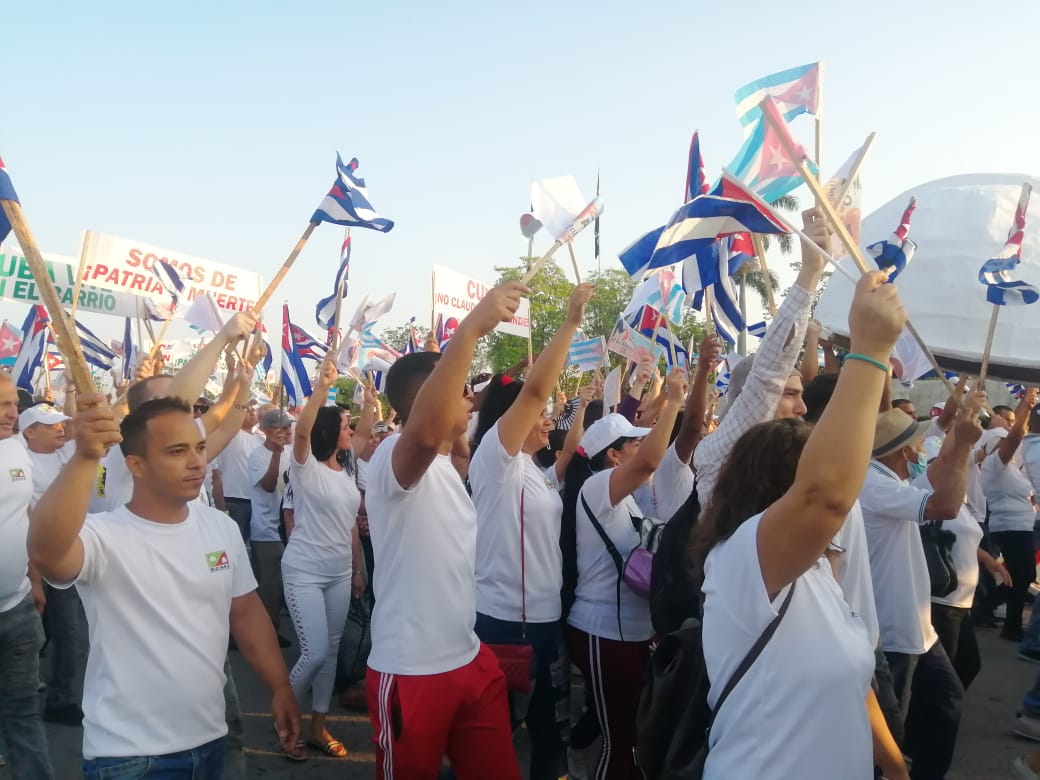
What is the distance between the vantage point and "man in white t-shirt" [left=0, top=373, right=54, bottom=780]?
3.77 metres

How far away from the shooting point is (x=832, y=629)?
193cm

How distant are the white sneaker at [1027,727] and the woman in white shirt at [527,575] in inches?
119

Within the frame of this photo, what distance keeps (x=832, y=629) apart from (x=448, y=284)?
7.72 metres

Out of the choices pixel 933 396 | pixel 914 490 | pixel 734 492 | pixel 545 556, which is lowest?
pixel 933 396

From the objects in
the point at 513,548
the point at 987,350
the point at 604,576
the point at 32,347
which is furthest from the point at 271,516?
the point at 987,350

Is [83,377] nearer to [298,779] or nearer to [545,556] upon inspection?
[545,556]

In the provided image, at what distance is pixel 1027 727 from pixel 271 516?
5.74 m

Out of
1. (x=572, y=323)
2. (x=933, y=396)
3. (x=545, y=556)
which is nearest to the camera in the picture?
(x=572, y=323)

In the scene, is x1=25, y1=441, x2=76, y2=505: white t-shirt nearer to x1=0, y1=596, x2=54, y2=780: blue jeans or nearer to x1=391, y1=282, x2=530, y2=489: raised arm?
x1=0, y1=596, x2=54, y2=780: blue jeans

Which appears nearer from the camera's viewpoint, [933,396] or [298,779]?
[298,779]

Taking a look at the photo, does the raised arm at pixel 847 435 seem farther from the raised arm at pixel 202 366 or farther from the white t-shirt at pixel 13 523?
→ the white t-shirt at pixel 13 523

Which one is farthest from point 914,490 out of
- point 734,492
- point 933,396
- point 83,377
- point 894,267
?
point 933,396

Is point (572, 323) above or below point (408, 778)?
above

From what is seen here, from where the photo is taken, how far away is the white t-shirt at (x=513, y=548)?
3857 mm
